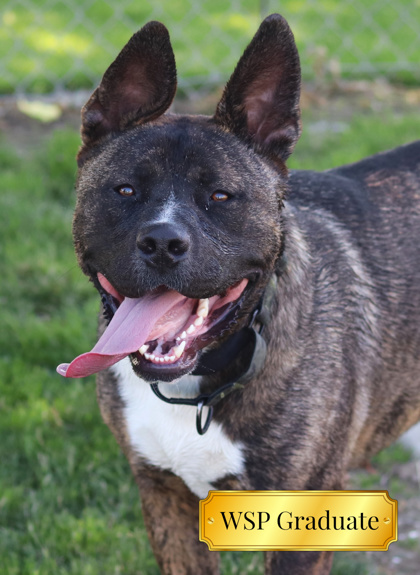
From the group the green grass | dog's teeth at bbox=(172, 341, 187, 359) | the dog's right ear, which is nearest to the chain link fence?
the green grass

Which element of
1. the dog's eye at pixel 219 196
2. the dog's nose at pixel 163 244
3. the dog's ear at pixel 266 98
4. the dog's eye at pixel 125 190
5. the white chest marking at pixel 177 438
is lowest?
the white chest marking at pixel 177 438

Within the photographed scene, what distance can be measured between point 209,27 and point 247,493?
21.7 feet

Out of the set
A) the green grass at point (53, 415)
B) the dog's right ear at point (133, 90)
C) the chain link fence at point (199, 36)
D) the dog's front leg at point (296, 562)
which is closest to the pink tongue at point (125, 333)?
the dog's right ear at point (133, 90)

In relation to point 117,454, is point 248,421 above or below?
above

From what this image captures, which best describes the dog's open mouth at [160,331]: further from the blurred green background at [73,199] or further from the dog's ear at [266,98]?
the blurred green background at [73,199]

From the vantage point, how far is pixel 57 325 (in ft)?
14.5

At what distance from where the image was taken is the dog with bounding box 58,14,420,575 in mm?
2445

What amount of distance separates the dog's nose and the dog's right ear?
0.58 m

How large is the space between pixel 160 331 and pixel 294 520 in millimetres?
756

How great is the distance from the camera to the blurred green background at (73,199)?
332cm

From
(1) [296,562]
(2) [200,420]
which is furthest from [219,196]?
(1) [296,562]

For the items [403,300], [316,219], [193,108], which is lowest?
[403,300]

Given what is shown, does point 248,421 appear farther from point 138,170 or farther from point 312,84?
point 312,84

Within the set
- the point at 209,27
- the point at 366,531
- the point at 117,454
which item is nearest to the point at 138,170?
the point at 366,531
